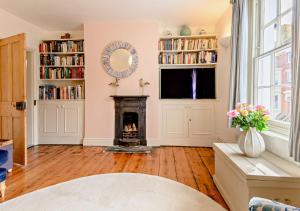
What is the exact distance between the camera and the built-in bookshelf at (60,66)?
5.29m

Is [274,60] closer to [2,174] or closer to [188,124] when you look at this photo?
[188,124]

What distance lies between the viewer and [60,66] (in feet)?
17.5

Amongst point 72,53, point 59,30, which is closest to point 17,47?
point 72,53

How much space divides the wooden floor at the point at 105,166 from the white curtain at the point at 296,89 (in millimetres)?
1005

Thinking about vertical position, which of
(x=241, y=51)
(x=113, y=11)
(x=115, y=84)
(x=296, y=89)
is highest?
(x=113, y=11)

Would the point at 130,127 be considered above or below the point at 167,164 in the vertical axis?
above

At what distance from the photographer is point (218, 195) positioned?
8.34 feet

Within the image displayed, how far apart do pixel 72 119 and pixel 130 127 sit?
4.50 feet

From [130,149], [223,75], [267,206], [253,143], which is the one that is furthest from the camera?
[130,149]

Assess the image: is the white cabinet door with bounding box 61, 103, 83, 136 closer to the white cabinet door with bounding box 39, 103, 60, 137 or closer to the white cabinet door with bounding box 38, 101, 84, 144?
the white cabinet door with bounding box 38, 101, 84, 144

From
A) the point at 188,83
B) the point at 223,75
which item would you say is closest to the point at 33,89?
the point at 188,83

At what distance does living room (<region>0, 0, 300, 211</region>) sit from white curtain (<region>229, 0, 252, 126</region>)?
0.01 meters

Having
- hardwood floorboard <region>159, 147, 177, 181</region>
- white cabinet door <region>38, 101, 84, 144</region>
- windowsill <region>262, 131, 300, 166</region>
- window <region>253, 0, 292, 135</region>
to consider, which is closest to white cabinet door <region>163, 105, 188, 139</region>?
hardwood floorboard <region>159, 147, 177, 181</region>

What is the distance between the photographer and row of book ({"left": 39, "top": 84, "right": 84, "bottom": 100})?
5.25 metres
